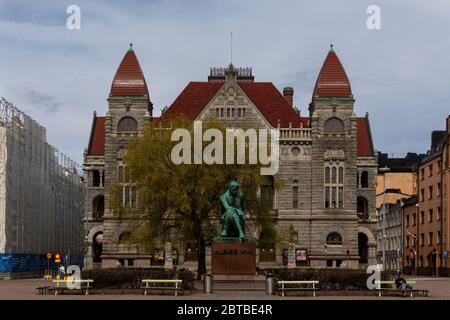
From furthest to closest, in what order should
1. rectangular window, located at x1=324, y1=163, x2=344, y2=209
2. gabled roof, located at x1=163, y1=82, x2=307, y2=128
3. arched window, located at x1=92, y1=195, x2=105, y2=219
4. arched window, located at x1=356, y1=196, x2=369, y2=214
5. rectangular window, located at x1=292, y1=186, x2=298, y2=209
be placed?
arched window, located at x1=356, y1=196, x2=369, y2=214 < arched window, located at x1=92, y1=195, x2=105, y2=219 < gabled roof, located at x1=163, y1=82, x2=307, y2=128 < rectangular window, located at x1=292, y1=186, x2=298, y2=209 < rectangular window, located at x1=324, y1=163, x2=344, y2=209

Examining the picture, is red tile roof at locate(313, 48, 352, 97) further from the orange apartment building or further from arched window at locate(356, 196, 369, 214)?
arched window at locate(356, 196, 369, 214)

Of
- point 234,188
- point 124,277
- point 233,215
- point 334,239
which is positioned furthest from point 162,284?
point 334,239

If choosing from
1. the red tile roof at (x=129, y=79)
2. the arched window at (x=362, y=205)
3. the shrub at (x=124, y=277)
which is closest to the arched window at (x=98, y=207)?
the red tile roof at (x=129, y=79)

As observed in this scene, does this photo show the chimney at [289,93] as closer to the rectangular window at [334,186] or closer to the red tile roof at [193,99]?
the red tile roof at [193,99]

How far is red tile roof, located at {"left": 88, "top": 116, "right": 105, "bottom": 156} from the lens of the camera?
99125 millimetres

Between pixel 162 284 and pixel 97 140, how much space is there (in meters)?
59.5

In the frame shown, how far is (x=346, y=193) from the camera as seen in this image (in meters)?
90.4

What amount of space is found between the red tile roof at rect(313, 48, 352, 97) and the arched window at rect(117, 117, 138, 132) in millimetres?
20418

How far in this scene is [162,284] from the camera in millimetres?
43375

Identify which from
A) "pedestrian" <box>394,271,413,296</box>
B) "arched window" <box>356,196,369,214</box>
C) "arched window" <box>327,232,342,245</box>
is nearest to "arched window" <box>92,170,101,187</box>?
"arched window" <box>327,232,342,245</box>
